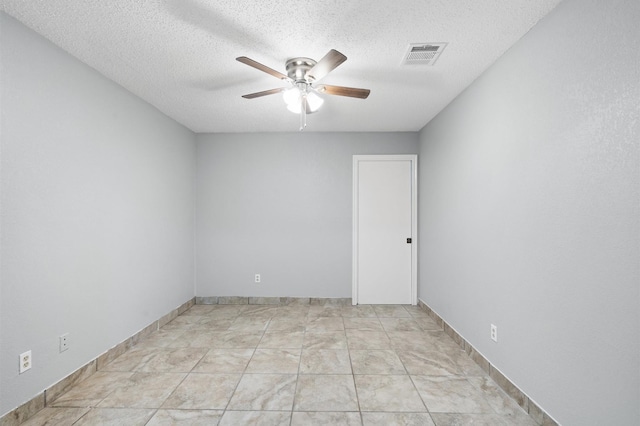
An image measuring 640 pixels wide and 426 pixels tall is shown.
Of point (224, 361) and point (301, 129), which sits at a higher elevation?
point (301, 129)

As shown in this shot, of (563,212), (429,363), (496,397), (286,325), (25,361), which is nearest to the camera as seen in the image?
(563,212)

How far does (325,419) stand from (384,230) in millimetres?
2812

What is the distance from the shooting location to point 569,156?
1.66 metres

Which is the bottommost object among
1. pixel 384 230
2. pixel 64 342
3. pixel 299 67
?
pixel 64 342

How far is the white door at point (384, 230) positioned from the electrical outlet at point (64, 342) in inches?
125

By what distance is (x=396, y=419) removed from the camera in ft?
6.36

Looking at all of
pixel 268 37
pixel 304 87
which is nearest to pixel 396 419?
pixel 304 87

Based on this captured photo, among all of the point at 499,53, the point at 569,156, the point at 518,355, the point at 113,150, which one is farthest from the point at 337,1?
the point at 518,355

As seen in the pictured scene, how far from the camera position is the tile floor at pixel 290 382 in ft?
6.46

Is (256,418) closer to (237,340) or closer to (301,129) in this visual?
(237,340)

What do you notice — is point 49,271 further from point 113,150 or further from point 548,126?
point 548,126

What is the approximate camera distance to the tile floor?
1.97 metres

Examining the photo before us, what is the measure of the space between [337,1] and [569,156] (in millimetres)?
1532

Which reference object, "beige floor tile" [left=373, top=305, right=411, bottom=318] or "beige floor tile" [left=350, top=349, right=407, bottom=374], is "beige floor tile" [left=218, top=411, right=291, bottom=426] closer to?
"beige floor tile" [left=350, top=349, right=407, bottom=374]
